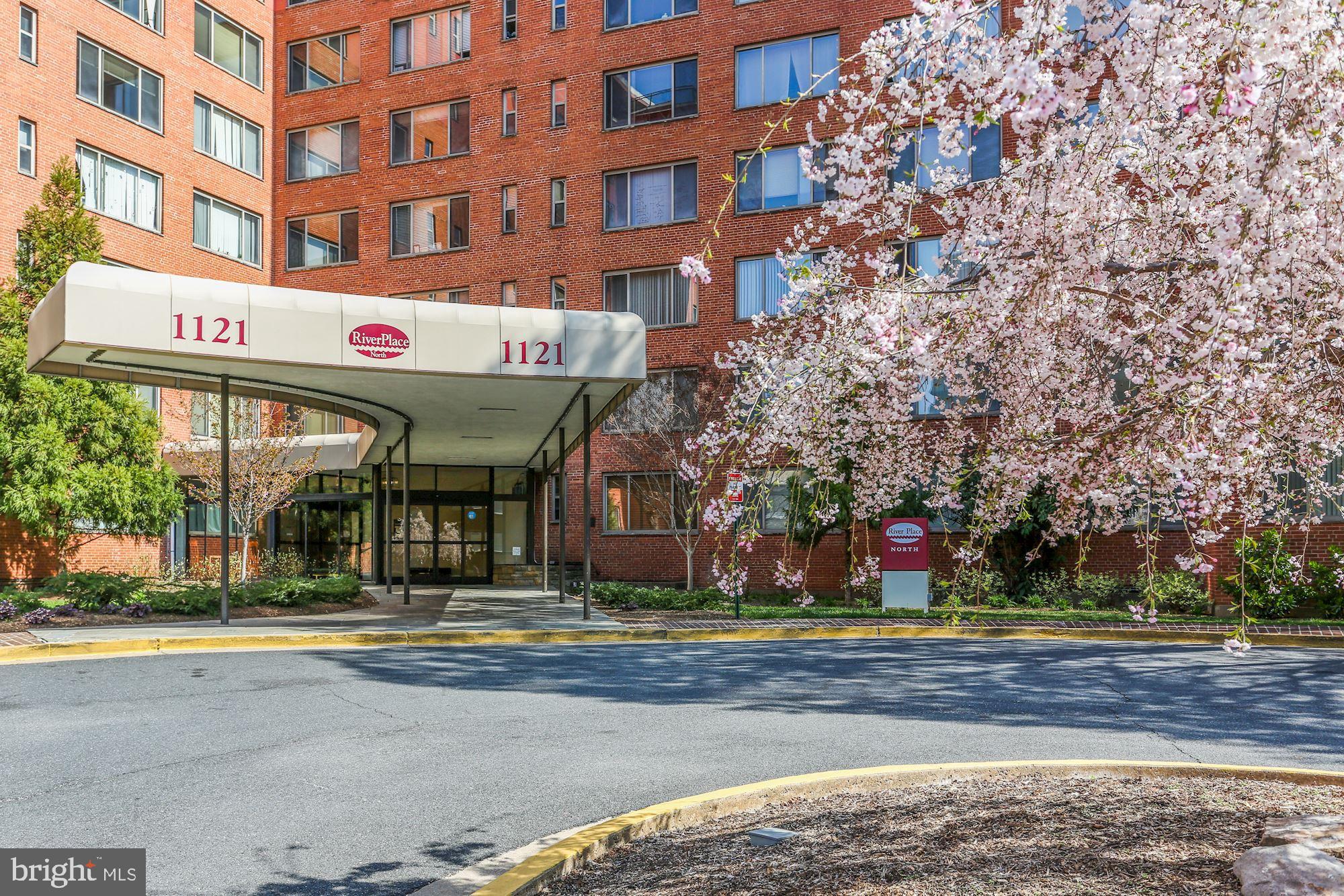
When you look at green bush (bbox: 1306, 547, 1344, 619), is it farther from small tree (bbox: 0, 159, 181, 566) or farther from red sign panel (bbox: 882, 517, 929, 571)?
small tree (bbox: 0, 159, 181, 566)

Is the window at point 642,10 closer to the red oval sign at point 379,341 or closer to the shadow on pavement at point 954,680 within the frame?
the red oval sign at point 379,341

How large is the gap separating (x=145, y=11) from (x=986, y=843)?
113ft

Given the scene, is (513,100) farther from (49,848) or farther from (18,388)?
(49,848)

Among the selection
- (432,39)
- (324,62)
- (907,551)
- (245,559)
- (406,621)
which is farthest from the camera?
(324,62)

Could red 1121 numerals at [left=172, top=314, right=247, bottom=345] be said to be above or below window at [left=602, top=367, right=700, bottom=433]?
below

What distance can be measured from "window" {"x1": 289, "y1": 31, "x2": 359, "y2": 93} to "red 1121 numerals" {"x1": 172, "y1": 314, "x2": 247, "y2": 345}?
2489 cm

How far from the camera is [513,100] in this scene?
3353 centimetres

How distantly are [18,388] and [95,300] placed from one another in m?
12.8

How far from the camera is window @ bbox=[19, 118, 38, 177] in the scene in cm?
2673

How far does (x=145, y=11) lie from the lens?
31.0m

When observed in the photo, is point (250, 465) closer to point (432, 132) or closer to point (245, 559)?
point (245, 559)

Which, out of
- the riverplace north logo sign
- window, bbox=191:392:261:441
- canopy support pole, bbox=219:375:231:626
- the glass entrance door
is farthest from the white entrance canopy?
the glass entrance door

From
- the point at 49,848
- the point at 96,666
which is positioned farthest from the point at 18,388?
the point at 49,848

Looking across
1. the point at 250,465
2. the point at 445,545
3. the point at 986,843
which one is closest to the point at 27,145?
the point at 250,465
